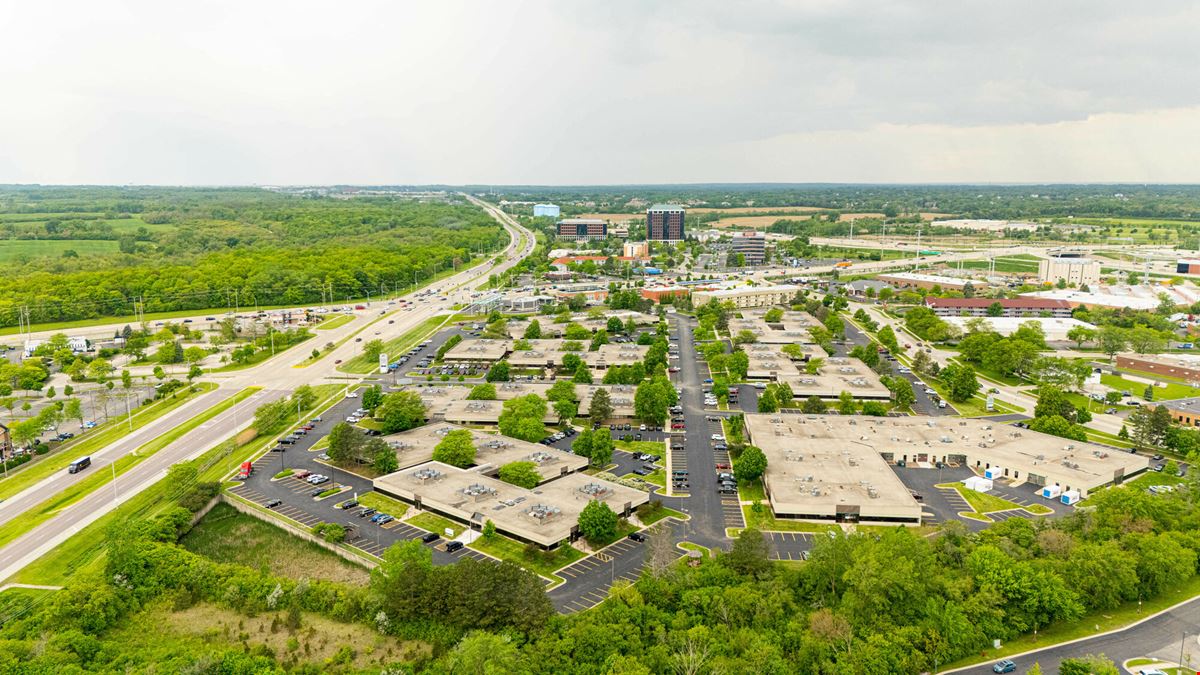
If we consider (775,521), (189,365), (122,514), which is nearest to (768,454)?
(775,521)

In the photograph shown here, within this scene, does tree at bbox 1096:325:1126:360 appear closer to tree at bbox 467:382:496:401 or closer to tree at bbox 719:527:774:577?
tree at bbox 719:527:774:577

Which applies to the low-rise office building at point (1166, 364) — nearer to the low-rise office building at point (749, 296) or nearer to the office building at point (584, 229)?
the low-rise office building at point (749, 296)

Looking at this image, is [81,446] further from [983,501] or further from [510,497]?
[983,501]

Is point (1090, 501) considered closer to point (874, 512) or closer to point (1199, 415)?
point (874, 512)

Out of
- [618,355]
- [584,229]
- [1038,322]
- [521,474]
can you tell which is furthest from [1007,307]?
[584,229]

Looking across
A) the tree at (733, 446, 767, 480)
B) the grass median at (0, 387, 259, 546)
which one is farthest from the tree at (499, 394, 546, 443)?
the grass median at (0, 387, 259, 546)
